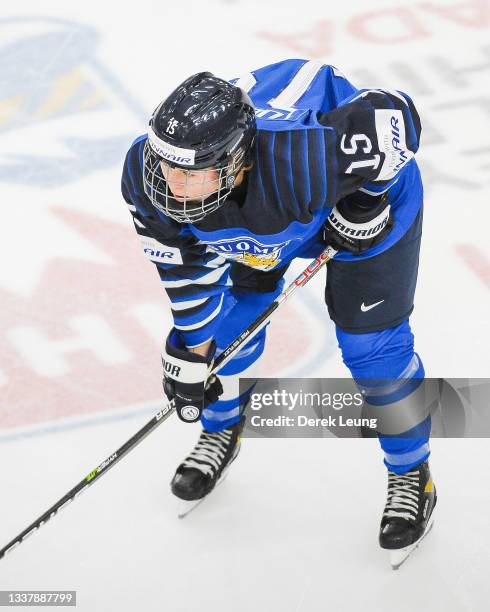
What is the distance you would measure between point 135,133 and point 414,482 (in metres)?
2.37

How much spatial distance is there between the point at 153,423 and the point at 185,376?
22 centimetres

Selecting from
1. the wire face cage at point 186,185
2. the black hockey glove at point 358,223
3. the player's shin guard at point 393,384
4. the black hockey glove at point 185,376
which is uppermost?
the wire face cage at point 186,185

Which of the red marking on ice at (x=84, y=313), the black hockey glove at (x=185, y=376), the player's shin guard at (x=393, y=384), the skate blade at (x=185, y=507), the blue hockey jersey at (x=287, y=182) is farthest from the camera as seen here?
the red marking on ice at (x=84, y=313)

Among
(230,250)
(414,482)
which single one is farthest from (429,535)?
(230,250)

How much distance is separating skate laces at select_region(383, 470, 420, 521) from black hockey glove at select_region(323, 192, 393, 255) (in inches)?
29.2

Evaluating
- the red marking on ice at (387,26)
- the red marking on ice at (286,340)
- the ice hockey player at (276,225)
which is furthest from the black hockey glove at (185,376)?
the red marking on ice at (387,26)

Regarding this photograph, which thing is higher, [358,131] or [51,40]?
[358,131]

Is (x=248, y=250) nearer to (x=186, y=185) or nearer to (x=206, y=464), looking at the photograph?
(x=186, y=185)

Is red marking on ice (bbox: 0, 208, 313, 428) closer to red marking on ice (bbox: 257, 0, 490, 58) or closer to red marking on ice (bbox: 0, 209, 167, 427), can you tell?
red marking on ice (bbox: 0, 209, 167, 427)

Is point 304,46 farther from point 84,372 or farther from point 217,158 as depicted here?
point 217,158

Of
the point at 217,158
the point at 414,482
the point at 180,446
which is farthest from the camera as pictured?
the point at 180,446

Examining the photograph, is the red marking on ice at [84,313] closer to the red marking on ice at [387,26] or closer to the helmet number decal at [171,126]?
the helmet number decal at [171,126]

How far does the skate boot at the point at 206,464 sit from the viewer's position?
3.47 m

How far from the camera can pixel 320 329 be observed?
407 centimetres
